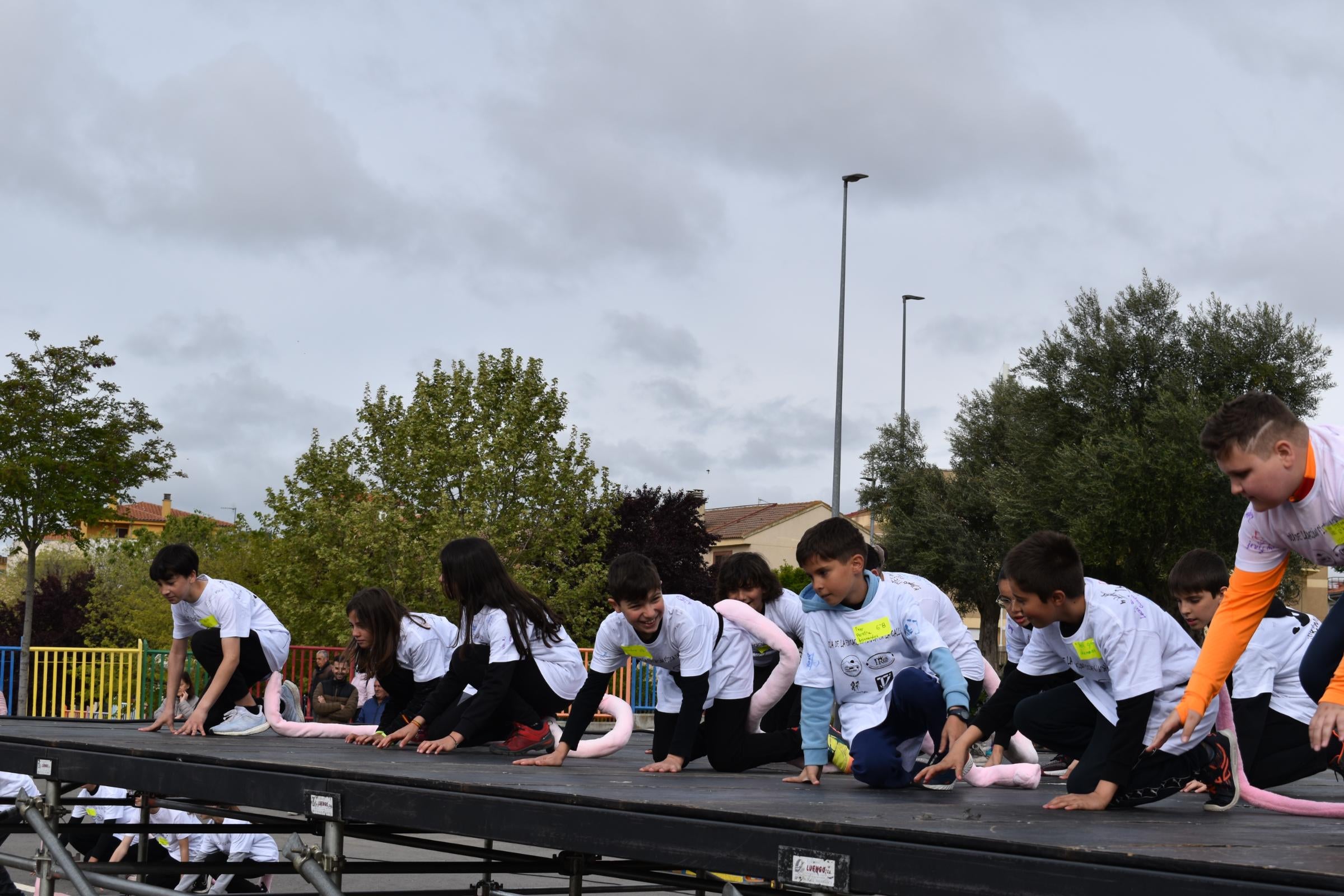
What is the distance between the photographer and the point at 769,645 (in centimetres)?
620

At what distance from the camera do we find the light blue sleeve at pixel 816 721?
501cm

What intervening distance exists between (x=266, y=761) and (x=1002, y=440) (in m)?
33.0

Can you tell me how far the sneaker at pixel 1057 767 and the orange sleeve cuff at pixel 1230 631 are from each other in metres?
2.68

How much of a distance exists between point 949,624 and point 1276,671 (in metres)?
2.07

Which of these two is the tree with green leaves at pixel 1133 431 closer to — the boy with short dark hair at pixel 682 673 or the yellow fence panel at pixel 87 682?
the yellow fence panel at pixel 87 682

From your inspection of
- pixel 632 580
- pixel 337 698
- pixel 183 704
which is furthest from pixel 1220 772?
pixel 337 698

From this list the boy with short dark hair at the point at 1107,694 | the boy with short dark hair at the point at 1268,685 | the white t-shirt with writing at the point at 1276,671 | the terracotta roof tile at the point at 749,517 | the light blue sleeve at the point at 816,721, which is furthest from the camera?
the terracotta roof tile at the point at 749,517

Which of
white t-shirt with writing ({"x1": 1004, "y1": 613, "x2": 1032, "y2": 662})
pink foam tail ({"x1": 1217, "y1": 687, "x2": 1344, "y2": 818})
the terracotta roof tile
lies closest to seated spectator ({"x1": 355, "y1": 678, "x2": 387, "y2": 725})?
white t-shirt with writing ({"x1": 1004, "y1": 613, "x2": 1032, "y2": 662})

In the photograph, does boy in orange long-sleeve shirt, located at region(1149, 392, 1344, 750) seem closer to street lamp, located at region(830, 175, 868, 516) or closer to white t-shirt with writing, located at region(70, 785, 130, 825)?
white t-shirt with writing, located at region(70, 785, 130, 825)

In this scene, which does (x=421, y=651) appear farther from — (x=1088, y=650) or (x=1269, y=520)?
(x=1269, y=520)

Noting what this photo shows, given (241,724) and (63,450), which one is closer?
(241,724)

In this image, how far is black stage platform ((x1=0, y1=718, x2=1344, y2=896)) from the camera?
2.54m

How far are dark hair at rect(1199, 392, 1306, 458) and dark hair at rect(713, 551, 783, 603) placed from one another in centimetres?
369

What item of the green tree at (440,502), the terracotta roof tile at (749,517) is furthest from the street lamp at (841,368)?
the terracotta roof tile at (749,517)
